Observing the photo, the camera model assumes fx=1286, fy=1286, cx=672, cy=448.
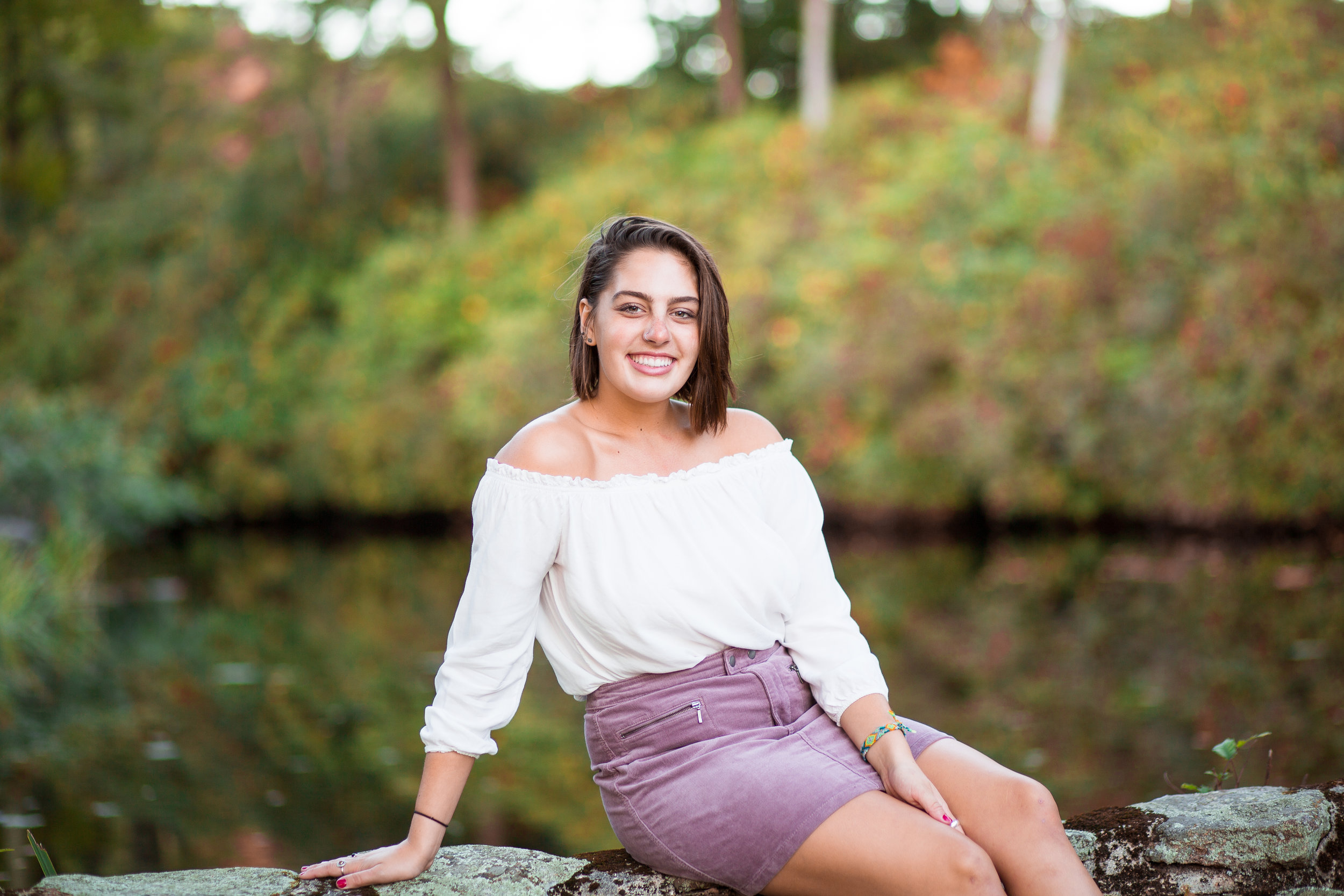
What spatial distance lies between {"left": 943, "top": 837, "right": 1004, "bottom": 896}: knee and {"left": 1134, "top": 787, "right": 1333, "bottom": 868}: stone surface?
53cm

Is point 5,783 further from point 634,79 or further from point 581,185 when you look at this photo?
point 634,79

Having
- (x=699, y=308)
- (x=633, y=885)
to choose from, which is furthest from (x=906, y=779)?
(x=699, y=308)

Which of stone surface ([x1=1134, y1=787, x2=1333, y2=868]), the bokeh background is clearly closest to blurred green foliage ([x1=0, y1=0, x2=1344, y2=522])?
the bokeh background

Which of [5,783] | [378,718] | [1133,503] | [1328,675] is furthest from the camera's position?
[1133,503]

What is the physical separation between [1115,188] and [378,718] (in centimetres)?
1034

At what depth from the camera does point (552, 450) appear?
83.4 inches

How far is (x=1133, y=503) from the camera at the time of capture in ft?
42.5

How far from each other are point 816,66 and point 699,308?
Answer: 17871 millimetres

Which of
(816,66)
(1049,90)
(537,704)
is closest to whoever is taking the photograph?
(537,704)

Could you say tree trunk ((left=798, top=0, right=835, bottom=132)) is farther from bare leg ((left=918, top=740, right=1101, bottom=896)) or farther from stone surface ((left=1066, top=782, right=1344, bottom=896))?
bare leg ((left=918, top=740, right=1101, bottom=896))

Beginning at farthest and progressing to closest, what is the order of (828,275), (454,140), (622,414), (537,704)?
1. (454,140)
2. (828,275)
3. (537,704)
4. (622,414)

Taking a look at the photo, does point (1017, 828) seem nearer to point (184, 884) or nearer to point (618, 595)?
point (618, 595)

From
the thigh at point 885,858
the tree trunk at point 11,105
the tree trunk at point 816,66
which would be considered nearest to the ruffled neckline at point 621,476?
the thigh at point 885,858

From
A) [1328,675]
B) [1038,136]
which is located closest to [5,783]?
[1328,675]
